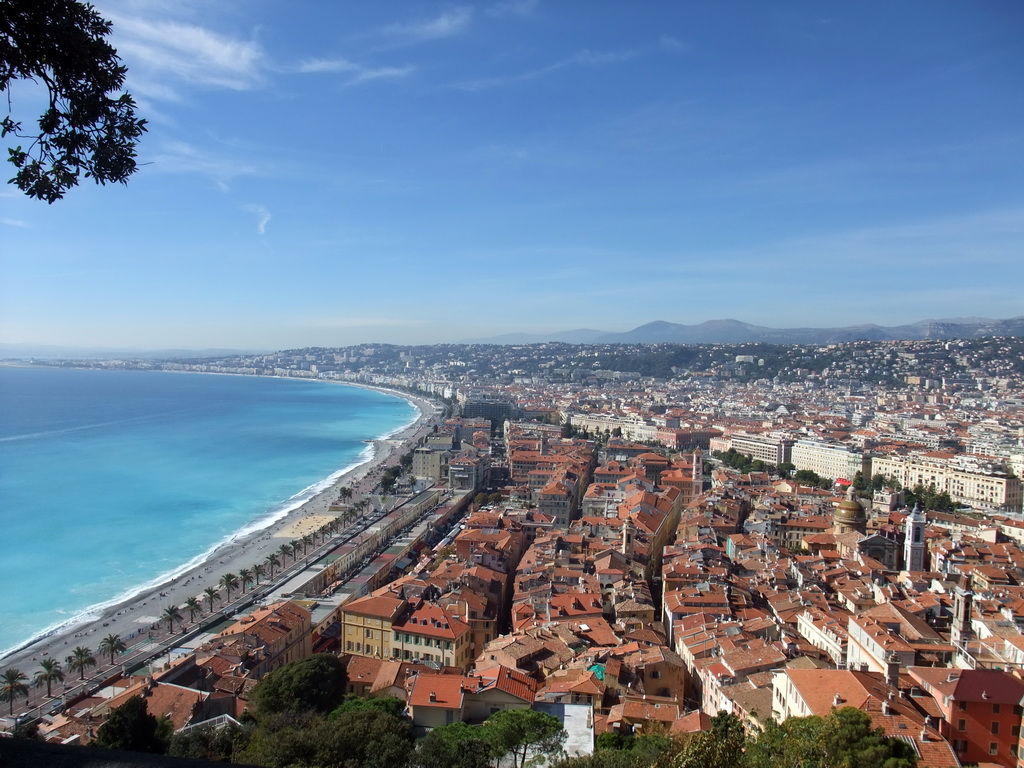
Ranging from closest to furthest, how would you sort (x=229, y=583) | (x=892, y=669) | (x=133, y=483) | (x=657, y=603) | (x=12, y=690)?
(x=892, y=669), (x=12, y=690), (x=657, y=603), (x=229, y=583), (x=133, y=483)

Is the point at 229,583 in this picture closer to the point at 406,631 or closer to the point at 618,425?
the point at 406,631

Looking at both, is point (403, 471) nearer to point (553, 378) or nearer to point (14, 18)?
point (14, 18)

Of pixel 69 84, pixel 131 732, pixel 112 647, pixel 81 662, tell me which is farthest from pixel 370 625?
pixel 69 84

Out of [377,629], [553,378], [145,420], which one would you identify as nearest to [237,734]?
[377,629]

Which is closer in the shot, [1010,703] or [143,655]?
[1010,703]

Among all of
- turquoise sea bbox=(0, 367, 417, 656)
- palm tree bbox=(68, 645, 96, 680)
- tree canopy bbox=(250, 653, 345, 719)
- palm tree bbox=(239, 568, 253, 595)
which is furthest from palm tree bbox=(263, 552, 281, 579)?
tree canopy bbox=(250, 653, 345, 719)
